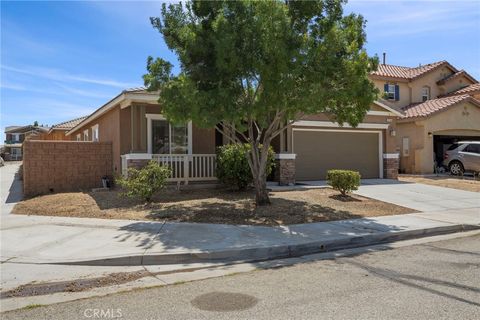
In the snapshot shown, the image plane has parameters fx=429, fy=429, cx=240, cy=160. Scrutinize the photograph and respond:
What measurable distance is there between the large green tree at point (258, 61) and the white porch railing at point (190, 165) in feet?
14.4

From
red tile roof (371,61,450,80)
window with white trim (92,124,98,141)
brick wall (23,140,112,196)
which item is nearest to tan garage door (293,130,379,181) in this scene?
brick wall (23,140,112,196)

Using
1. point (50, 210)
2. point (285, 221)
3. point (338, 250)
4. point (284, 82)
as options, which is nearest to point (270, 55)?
point (284, 82)

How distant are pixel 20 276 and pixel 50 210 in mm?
5910

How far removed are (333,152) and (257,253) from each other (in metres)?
11.9

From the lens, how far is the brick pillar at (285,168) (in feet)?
53.3

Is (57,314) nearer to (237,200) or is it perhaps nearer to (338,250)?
(338,250)

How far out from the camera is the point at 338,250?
8.02 meters

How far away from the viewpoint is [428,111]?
23.2 m

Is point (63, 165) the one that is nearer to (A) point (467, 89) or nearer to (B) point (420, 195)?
(B) point (420, 195)

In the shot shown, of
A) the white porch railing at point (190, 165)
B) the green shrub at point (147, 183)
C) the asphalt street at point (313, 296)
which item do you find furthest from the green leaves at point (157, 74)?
the asphalt street at point (313, 296)

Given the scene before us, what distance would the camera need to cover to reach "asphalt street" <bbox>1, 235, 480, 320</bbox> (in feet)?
15.2

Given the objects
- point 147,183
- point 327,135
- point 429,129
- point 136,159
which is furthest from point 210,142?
point 429,129

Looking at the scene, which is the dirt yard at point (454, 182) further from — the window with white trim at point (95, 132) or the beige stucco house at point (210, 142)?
the window with white trim at point (95, 132)

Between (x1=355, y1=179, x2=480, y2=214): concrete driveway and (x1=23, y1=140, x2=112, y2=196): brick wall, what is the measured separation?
9.70 metres
